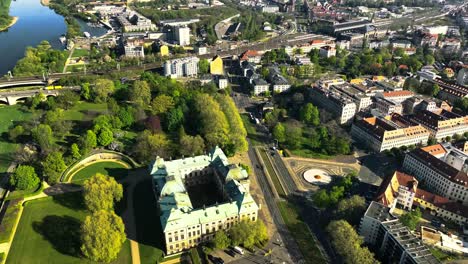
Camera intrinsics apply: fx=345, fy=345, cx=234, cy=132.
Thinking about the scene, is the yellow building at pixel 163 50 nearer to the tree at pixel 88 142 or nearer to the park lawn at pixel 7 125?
the park lawn at pixel 7 125

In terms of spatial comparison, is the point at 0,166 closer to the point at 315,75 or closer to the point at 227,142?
the point at 227,142

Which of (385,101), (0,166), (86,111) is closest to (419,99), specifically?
(385,101)

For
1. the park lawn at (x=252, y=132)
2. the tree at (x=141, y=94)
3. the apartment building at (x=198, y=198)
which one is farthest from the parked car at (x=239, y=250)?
the tree at (x=141, y=94)

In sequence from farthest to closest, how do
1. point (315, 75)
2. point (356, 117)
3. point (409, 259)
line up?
point (315, 75), point (356, 117), point (409, 259)

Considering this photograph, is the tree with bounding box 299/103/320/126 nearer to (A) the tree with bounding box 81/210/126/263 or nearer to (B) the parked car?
(B) the parked car

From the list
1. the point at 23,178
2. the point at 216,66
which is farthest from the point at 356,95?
the point at 23,178

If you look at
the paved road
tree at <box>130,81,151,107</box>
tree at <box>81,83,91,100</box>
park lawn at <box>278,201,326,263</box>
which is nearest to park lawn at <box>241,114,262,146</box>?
the paved road

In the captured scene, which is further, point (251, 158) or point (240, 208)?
point (251, 158)

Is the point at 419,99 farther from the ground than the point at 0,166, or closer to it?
farther from the ground
